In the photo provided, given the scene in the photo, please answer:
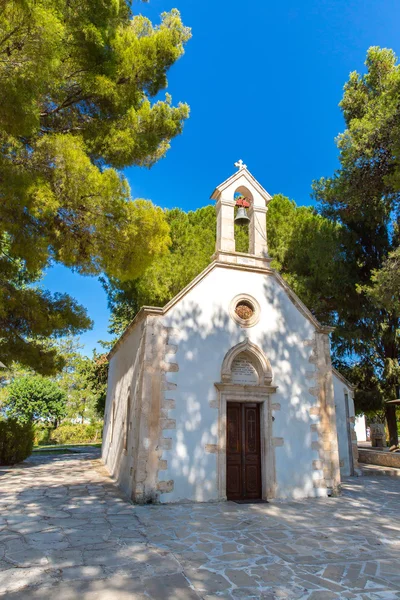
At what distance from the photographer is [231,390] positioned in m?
8.48

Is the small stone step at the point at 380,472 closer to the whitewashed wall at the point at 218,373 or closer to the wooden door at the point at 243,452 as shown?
the whitewashed wall at the point at 218,373

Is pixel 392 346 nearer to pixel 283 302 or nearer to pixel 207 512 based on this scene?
pixel 283 302

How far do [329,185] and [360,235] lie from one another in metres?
3.42

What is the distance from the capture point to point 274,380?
29.4 feet

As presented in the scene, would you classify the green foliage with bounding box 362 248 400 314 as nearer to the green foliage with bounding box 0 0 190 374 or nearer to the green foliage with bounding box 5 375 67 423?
the green foliage with bounding box 0 0 190 374

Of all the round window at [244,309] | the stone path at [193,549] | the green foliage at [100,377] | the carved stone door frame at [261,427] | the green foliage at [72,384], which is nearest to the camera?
the stone path at [193,549]

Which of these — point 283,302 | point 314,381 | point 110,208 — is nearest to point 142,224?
point 110,208

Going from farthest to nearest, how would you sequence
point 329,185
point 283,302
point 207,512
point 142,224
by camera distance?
point 329,185, point 283,302, point 142,224, point 207,512

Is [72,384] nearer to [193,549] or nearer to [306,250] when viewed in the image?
[306,250]

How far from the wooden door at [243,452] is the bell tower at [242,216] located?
11.8 feet

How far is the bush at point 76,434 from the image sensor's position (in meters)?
27.7

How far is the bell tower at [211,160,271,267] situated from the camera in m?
9.48

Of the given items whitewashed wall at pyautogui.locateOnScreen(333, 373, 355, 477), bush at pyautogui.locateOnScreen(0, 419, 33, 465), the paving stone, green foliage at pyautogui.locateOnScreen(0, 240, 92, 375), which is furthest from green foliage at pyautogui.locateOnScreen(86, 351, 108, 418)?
the paving stone

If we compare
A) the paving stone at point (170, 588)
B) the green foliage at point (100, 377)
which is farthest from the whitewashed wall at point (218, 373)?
the green foliage at point (100, 377)
